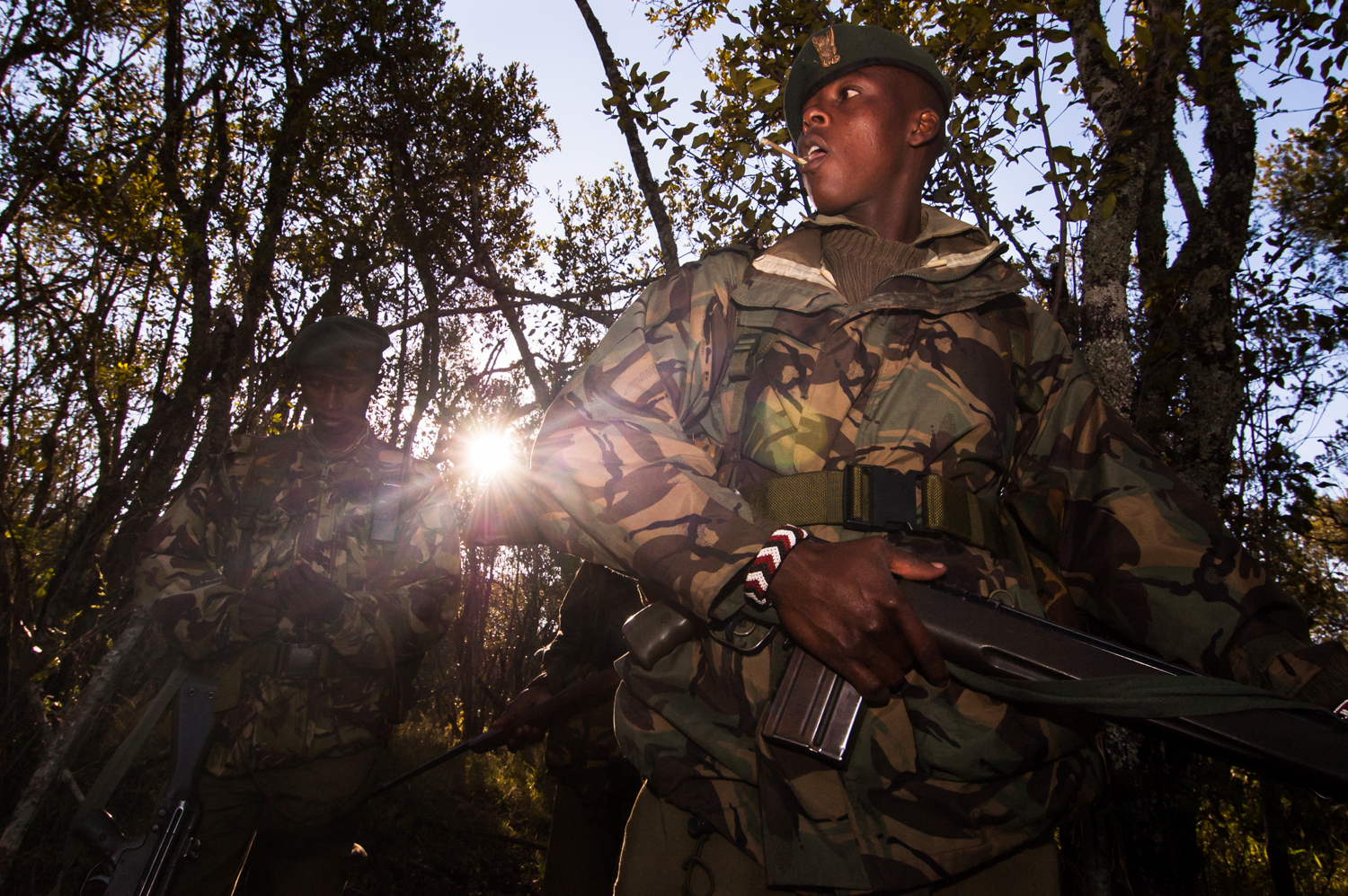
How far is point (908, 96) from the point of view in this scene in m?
1.94

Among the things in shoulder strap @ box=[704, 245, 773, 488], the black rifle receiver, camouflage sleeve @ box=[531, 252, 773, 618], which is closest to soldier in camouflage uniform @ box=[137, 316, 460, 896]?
camouflage sleeve @ box=[531, 252, 773, 618]

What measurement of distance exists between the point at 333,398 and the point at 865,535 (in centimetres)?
324

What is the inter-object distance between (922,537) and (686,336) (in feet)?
2.08

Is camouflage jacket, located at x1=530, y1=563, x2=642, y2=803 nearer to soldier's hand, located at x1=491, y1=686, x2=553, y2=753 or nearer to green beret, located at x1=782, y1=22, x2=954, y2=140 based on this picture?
soldier's hand, located at x1=491, y1=686, x2=553, y2=753

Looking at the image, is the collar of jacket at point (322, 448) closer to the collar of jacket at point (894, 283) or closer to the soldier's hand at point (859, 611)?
the collar of jacket at point (894, 283)

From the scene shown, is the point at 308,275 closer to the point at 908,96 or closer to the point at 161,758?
the point at 161,758

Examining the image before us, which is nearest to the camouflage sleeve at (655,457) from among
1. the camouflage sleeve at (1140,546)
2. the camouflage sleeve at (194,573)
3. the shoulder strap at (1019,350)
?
the shoulder strap at (1019,350)

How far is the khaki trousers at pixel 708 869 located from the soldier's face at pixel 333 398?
3028mm

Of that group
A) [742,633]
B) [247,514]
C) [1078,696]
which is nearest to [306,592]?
[247,514]

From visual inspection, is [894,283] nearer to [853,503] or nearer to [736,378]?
[736,378]

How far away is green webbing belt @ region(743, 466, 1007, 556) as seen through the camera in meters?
1.38

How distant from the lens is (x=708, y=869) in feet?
4.35

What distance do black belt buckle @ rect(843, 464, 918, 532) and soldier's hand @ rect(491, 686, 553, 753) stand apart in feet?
9.64

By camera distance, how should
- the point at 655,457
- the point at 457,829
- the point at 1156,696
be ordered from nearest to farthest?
the point at 1156,696 < the point at 655,457 < the point at 457,829
